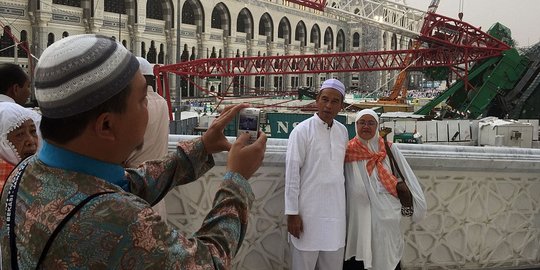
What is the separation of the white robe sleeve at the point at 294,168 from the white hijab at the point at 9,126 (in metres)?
1.30

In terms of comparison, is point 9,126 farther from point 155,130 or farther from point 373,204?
point 373,204

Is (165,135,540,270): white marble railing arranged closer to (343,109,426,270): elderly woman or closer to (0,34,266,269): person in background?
(343,109,426,270): elderly woman

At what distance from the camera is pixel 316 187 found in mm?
2527

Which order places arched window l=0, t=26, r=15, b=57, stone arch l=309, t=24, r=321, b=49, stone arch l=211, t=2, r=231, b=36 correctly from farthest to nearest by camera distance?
stone arch l=309, t=24, r=321, b=49 → stone arch l=211, t=2, r=231, b=36 → arched window l=0, t=26, r=15, b=57

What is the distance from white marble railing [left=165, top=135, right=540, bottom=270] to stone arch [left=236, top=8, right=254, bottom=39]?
33.3 m

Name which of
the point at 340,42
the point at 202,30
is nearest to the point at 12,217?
the point at 202,30

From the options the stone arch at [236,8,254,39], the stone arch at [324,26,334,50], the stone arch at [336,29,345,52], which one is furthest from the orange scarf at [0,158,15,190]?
the stone arch at [336,29,345,52]

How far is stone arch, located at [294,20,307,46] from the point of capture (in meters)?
41.8

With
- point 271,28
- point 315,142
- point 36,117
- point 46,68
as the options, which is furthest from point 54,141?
point 271,28

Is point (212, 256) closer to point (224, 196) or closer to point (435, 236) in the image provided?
point (224, 196)

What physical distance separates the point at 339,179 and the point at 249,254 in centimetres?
69

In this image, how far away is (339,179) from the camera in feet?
8.41

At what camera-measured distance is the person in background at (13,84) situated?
225 centimetres

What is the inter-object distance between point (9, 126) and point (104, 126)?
4.09 ft
